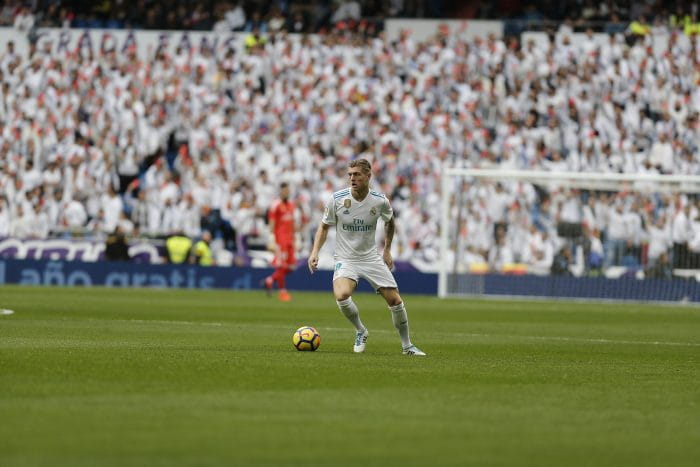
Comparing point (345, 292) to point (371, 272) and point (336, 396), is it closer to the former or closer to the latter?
point (371, 272)

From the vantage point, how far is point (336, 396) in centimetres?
1119

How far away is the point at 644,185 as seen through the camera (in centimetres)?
3378

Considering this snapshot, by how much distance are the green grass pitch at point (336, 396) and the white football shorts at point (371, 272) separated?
2.64 feet

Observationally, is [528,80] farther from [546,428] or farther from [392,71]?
[546,428]

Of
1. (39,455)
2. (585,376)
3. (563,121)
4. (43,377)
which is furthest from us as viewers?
(563,121)

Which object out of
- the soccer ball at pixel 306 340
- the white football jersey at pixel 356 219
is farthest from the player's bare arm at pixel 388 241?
the soccer ball at pixel 306 340

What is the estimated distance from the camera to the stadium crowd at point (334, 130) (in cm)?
3666

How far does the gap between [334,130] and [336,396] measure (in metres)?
28.2

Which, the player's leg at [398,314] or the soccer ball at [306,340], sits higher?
the player's leg at [398,314]

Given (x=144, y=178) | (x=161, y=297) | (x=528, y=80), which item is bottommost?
(x=161, y=297)

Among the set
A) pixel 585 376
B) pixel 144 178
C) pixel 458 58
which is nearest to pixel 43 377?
pixel 585 376

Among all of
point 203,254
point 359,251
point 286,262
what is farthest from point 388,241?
point 203,254

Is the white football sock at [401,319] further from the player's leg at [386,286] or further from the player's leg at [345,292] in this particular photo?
the player's leg at [345,292]

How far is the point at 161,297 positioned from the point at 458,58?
14228mm
